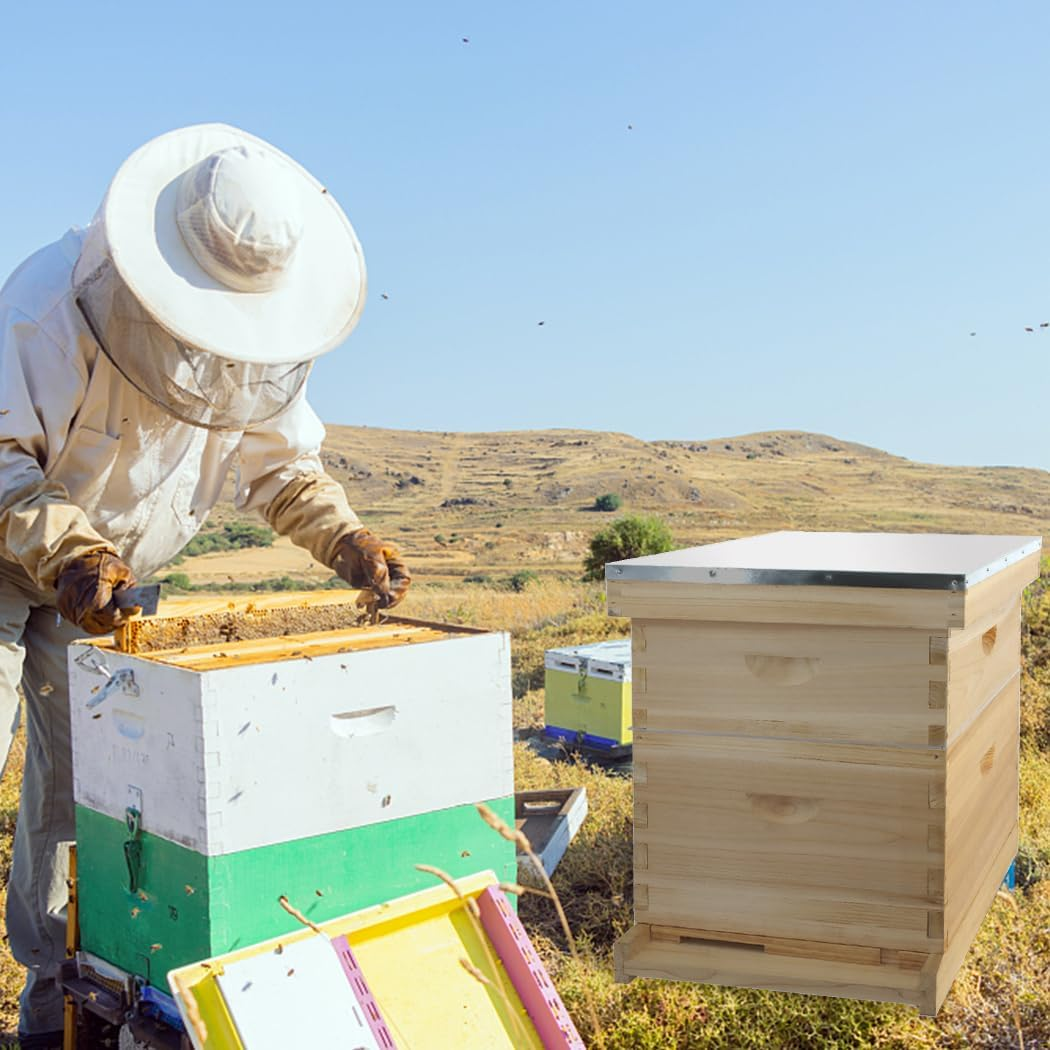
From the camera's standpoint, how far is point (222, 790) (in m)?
2.59

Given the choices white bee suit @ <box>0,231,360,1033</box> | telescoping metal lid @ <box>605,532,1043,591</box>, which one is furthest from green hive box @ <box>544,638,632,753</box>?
telescoping metal lid @ <box>605,532,1043,591</box>

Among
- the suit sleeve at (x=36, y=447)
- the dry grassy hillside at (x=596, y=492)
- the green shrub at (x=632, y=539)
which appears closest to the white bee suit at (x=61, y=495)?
the suit sleeve at (x=36, y=447)

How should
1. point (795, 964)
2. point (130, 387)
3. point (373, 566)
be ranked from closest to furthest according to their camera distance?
1. point (795, 964)
2. point (130, 387)
3. point (373, 566)

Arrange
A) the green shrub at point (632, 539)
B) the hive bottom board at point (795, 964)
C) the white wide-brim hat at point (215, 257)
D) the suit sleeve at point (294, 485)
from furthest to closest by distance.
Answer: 1. the green shrub at point (632, 539)
2. the suit sleeve at point (294, 485)
3. the white wide-brim hat at point (215, 257)
4. the hive bottom board at point (795, 964)

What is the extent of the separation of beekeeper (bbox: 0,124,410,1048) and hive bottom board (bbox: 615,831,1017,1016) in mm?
1535

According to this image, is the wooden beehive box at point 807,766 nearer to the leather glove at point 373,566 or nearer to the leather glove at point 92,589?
the leather glove at point 373,566

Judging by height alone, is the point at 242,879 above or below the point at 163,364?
below

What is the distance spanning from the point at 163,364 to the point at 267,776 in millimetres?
1396

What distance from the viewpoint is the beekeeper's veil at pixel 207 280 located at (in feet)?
10.6

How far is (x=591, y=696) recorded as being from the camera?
7574 millimetres

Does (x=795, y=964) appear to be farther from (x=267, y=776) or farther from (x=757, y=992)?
(x=267, y=776)

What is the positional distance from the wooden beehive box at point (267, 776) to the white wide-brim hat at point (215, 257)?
0.88 m

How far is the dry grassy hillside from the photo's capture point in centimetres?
4025

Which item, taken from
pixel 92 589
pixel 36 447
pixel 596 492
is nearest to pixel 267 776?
pixel 92 589
